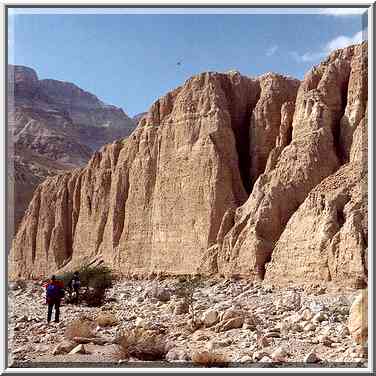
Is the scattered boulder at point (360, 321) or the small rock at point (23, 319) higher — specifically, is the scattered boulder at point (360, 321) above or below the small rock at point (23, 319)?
above

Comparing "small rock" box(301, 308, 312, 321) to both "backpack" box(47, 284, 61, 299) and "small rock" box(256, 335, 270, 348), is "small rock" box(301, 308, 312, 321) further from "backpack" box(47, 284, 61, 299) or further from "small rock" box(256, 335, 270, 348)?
"backpack" box(47, 284, 61, 299)

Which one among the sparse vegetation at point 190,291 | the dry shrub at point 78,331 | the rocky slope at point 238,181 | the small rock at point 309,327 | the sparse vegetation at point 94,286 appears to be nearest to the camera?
the small rock at point 309,327

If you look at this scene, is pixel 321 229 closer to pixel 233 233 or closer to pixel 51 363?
pixel 233 233

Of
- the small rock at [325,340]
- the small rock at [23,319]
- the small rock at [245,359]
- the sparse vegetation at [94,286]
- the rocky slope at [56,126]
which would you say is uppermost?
the rocky slope at [56,126]

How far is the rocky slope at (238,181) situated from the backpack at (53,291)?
10.0 meters

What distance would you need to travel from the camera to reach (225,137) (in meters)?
37.3

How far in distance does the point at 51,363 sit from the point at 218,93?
2922cm

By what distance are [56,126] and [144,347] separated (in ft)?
462

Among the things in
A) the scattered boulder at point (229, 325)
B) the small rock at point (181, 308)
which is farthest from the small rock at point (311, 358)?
the small rock at point (181, 308)

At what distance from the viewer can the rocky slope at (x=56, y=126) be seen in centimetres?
11525

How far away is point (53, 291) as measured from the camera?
17234 mm

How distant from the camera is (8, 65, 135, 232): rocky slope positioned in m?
115

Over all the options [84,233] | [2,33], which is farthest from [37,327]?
[84,233]

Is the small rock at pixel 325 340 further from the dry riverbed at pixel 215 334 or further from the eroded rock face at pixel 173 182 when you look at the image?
the eroded rock face at pixel 173 182
